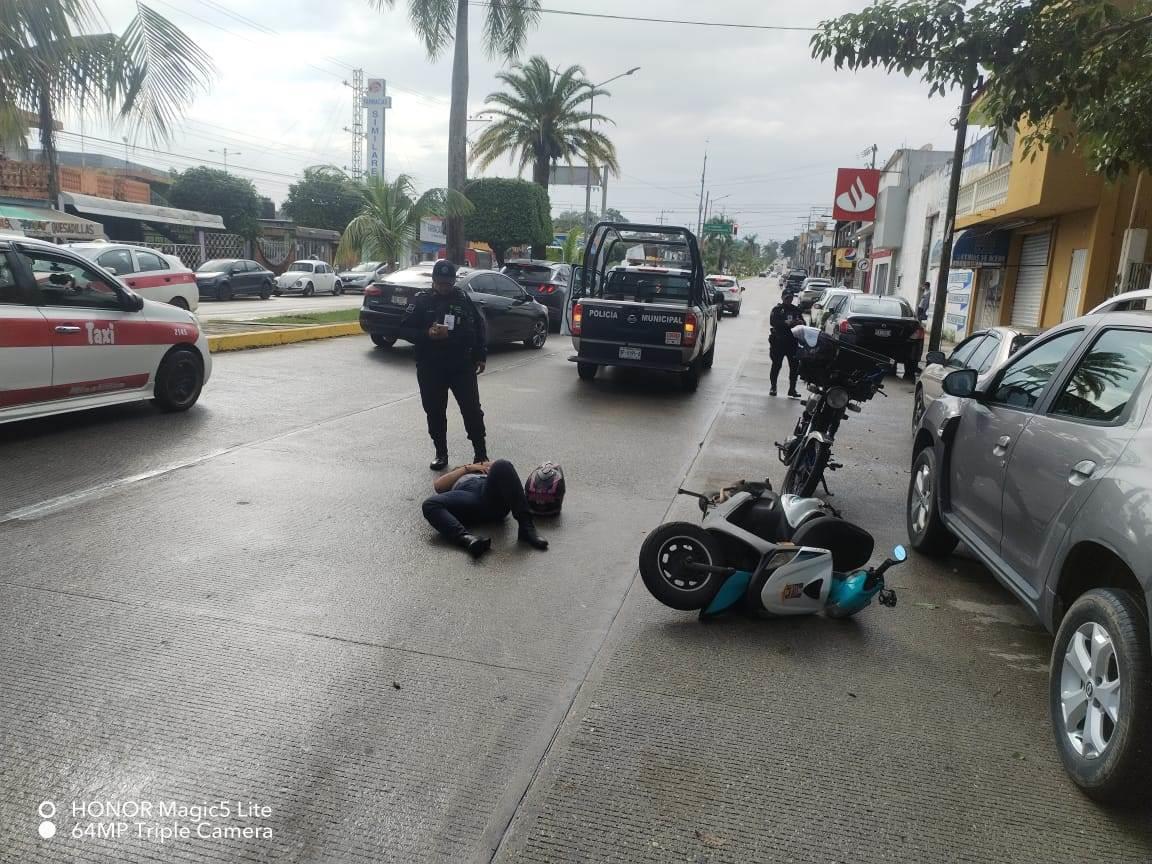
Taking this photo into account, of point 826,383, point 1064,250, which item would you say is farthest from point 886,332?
point 826,383

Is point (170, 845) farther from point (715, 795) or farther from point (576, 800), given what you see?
point (715, 795)

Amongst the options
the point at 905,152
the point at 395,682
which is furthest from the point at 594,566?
A: the point at 905,152

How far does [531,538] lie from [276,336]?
1177 centimetres

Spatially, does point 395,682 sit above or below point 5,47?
below

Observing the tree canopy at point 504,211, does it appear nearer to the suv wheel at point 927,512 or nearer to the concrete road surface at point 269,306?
the concrete road surface at point 269,306

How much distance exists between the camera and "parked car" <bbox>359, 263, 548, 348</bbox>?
14930 millimetres

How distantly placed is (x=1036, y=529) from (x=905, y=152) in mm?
43085

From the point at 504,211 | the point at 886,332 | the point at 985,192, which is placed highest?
the point at 985,192

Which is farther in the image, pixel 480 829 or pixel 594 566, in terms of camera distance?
pixel 594 566

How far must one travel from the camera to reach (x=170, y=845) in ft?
8.73

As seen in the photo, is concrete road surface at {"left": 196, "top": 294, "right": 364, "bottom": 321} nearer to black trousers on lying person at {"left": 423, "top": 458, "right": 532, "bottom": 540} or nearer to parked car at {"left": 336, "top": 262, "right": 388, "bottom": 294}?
parked car at {"left": 336, "top": 262, "right": 388, "bottom": 294}

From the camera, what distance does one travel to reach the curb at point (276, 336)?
47.6ft

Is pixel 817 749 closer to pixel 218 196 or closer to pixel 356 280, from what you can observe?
pixel 356 280

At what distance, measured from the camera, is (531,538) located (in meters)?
5.60
